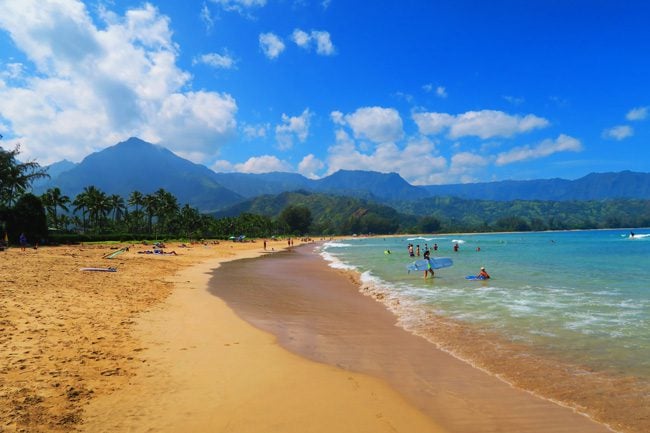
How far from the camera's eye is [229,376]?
7137mm

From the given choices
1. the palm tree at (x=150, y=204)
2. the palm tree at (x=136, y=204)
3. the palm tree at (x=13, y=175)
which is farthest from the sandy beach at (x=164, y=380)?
the palm tree at (x=136, y=204)

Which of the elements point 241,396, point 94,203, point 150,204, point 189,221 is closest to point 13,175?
point 94,203

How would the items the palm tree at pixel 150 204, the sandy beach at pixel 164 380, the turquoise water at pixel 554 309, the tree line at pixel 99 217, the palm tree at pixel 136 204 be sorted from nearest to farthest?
the sandy beach at pixel 164 380 < the turquoise water at pixel 554 309 < the tree line at pixel 99 217 < the palm tree at pixel 150 204 < the palm tree at pixel 136 204

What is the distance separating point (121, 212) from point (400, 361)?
96.8 meters

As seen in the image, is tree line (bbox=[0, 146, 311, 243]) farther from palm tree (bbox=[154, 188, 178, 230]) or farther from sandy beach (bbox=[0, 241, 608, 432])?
sandy beach (bbox=[0, 241, 608, 432])

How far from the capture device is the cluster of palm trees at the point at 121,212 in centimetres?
7381

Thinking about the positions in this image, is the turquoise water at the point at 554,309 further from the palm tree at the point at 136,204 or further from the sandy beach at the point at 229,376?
the palm tree at the point at 136,204

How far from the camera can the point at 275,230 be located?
517 feet

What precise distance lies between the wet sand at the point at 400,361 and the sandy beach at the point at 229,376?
35 mm

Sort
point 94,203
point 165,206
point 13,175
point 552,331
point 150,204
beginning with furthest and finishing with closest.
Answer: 1. point 165,206
2. point 150,204
3. point 94,203
4. point 13,175
5. point 552,331

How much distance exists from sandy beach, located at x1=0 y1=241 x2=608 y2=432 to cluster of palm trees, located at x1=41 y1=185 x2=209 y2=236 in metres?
71.0

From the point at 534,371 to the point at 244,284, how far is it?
1703 centimetres

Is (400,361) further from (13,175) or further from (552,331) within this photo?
(13,175)

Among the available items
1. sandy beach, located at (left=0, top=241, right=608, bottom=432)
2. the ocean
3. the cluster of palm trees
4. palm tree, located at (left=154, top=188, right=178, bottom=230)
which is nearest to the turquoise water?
the ocean
